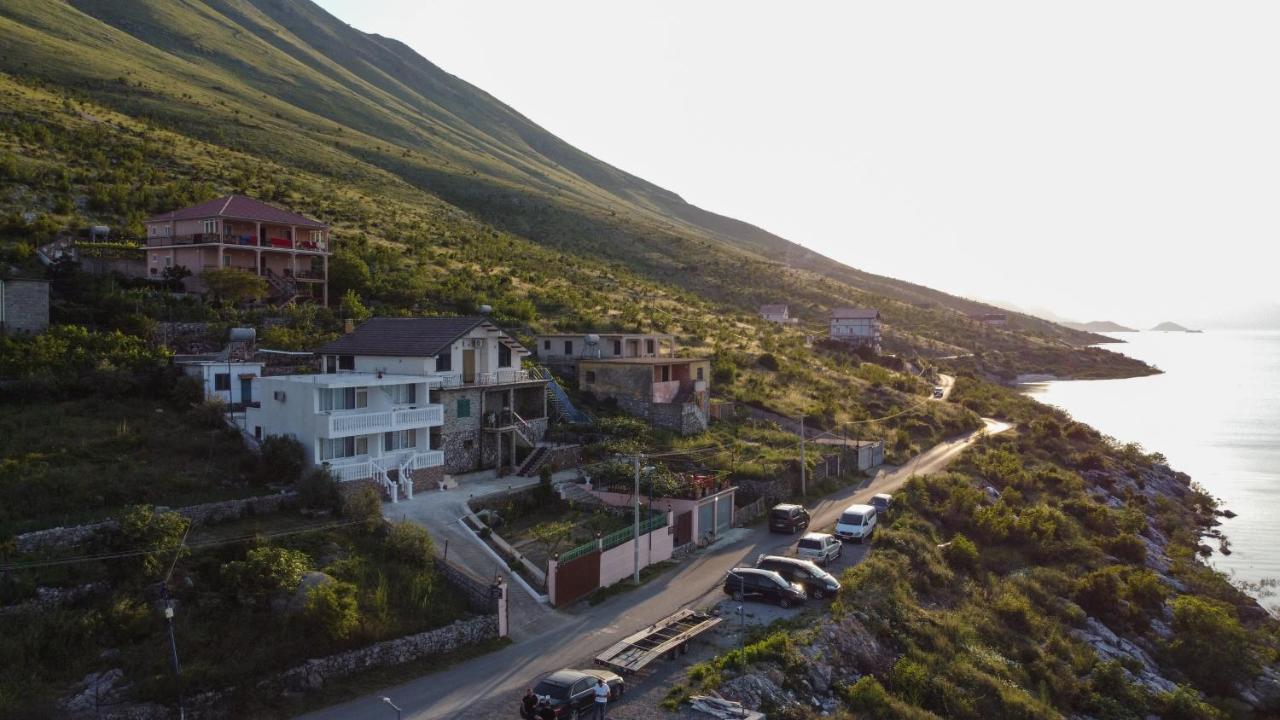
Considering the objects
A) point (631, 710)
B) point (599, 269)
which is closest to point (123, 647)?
point (631, 710)

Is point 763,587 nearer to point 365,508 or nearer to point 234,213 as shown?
point 365,508

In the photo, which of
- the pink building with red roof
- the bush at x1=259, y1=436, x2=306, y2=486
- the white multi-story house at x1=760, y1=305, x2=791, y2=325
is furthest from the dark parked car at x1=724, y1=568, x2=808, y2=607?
the white multi-story house at x1=760, y1=305, x2=791, y2=325

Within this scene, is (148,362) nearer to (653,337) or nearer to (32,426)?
(32,426)

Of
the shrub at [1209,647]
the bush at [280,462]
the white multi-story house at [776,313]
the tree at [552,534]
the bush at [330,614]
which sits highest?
the white multi-story house at [776,313]

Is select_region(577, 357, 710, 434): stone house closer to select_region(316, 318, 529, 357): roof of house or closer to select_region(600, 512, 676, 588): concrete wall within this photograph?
select_region(316, 318, 529, 357): roof of house

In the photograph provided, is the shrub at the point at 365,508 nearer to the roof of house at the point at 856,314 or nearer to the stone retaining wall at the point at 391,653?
the stone retaining wall at the point at 391,653

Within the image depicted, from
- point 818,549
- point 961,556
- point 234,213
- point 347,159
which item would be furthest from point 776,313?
point 818,549

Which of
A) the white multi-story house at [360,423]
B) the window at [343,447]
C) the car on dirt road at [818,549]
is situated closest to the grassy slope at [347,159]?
the white multi-story house at [360,423]
